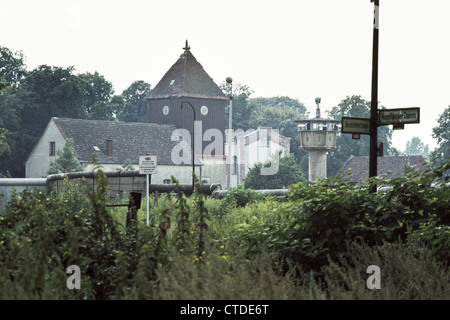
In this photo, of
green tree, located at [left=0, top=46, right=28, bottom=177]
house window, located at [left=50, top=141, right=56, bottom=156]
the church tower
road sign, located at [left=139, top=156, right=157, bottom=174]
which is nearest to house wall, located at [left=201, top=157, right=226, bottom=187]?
the church tower

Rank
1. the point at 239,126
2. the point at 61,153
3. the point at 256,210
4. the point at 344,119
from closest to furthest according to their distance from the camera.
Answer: the point at 344,119
the point at 256,210
the point at 61,153
the point at 239,126

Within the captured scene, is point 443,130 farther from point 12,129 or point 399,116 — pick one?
point 399,116

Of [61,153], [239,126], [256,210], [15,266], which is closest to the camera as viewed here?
[15,266]

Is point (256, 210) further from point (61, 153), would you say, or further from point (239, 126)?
point (239, 126)

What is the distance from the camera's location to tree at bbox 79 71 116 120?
79.7 meters

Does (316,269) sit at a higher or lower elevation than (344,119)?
lower

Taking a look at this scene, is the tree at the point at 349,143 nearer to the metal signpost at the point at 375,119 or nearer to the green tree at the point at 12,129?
the green tree at the point at 12,129

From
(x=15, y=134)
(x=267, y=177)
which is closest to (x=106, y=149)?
(x=15, y=134)

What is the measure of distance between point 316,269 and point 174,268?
234cm

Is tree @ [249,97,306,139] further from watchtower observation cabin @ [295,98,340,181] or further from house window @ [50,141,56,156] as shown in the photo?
watchtower observation cabin @ [295,98,340,181]

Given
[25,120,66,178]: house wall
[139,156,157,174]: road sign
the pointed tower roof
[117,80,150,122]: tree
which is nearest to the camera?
[139,156,157,174]: road sign

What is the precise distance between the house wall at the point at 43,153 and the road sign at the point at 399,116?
57259 mm

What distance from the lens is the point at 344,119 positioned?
11953 mm
